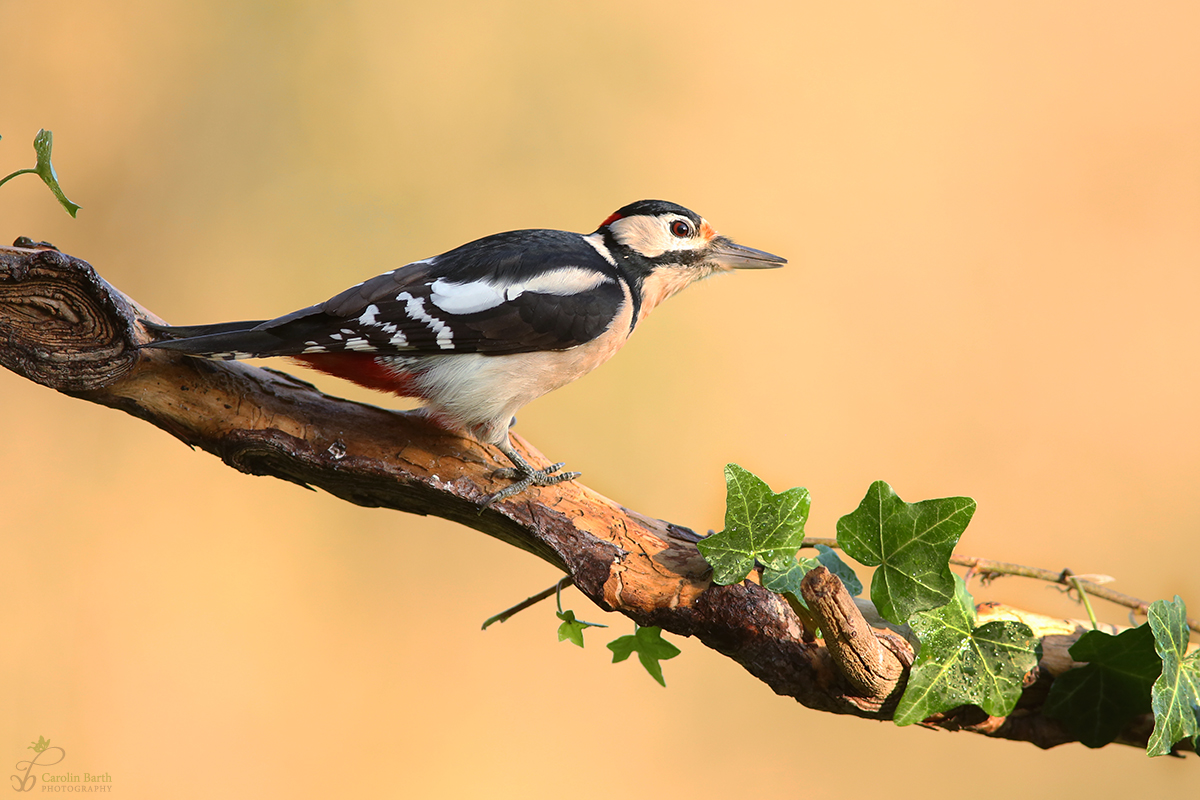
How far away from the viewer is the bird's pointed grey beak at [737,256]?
1.32 m

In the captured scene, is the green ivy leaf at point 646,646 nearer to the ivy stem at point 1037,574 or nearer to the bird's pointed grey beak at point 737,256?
the ivy stem at point 1037,574

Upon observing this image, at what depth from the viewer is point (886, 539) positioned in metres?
0.97

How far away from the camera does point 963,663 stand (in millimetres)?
1012

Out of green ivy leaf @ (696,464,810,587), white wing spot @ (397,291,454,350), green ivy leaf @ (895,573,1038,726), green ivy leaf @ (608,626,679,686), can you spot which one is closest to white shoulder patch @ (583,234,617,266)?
white wing spot @ (397,291,454,350)

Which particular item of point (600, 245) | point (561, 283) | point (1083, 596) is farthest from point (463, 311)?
point (1083, 596)

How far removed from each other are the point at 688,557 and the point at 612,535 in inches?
4.0

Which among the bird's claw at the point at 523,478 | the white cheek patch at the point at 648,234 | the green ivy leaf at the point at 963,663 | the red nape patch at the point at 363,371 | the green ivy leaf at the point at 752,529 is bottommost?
the green ivy leaf at the point at 963,663

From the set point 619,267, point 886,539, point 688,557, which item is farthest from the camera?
point 619,267

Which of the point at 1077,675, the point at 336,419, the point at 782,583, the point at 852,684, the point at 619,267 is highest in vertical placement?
the point at 619,267

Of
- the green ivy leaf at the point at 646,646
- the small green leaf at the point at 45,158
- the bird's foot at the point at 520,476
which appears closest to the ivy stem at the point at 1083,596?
the green ivy leaf at the point at 646,646

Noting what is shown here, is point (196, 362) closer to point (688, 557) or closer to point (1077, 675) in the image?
point (688, 557)

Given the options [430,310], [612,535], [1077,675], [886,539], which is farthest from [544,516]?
[1077,675]

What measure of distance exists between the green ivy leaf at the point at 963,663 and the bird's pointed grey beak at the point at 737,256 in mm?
566

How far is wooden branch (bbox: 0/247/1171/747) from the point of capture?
1011 mm
